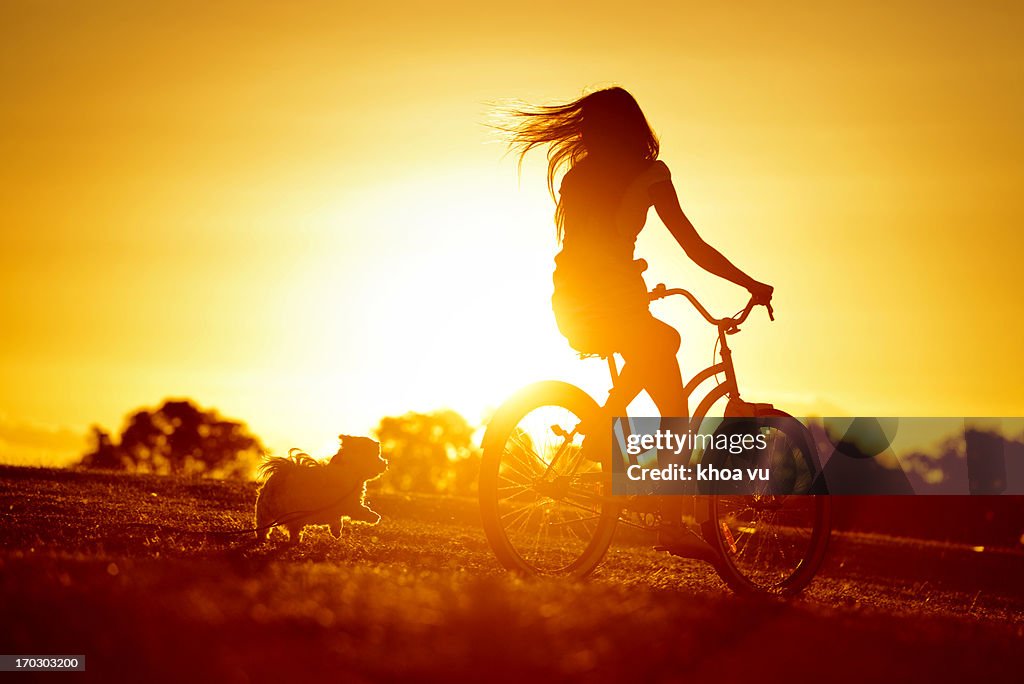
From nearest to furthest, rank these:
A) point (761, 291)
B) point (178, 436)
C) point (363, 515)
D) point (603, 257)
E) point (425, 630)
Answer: point (425, 630)
point (603, 257)
point (761, 291)
point (363, 515)
point (178, 436)

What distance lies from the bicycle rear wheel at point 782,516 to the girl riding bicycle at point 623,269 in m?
0.75

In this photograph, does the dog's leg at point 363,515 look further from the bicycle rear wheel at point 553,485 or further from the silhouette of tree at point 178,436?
the silhouette of tree at point 178,436

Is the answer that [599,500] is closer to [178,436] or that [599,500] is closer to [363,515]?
[363,515]

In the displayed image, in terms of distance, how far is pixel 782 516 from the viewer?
7.10 metres

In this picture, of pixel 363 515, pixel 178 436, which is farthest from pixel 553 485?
pixel 178 436

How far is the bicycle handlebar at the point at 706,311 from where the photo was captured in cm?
670

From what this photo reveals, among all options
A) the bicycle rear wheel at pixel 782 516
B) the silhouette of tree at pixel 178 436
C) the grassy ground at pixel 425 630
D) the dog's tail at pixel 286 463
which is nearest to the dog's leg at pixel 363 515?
the dog's tail at pixel 286 463

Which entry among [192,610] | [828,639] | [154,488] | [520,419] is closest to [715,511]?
[520,419]

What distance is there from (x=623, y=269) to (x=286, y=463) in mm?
4597

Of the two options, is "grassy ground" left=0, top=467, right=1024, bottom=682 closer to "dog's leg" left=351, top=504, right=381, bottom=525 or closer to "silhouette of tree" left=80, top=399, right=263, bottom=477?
"dog's leg" left=351, top=504, right=381, bottom=525

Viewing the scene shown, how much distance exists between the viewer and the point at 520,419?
655 centimetres

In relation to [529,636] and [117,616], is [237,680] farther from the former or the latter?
[529,636]

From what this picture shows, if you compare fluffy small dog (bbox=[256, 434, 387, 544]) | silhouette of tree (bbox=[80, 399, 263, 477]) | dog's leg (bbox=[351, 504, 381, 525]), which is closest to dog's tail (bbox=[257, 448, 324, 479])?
fluffy small dog (bbox=[256, 434, 387, 544])

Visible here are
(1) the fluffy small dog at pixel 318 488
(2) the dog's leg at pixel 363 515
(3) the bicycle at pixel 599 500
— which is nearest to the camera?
(3) the bicycle at pixel 599 500
